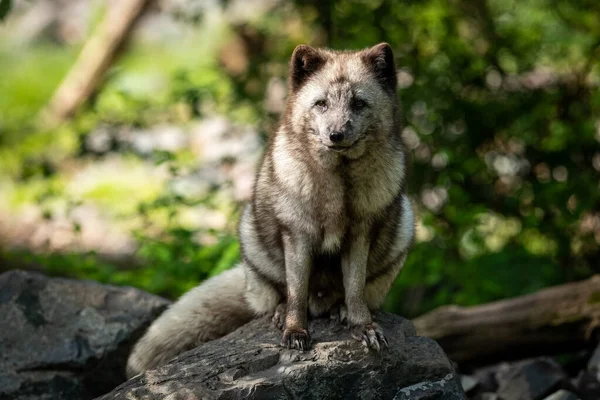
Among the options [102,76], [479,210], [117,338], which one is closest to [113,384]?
[117,338]

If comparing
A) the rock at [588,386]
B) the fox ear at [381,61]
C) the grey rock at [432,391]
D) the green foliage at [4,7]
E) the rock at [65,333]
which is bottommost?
the rock at [588,386]

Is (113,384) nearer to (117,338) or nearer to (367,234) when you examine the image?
(117,338)

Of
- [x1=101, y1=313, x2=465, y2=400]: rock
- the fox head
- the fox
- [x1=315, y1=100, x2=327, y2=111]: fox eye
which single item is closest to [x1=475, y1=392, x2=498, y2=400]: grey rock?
[x1=101, y1=313, x2=465, y2=400]: rock

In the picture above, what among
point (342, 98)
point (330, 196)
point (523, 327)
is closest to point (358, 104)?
point (342, 98)

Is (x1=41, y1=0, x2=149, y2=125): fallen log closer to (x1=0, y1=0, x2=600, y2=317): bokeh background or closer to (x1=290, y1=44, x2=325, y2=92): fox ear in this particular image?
(x1=0, y1=0, x2=600, y2=317): bokeh background

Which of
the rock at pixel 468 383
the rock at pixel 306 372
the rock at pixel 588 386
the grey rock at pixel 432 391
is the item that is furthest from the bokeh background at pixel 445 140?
the grey rock at pixel 432 391

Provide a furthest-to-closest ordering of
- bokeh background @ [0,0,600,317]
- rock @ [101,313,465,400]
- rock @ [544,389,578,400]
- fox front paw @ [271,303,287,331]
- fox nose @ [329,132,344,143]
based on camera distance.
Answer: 1. bokeh background @ [0,0,600,317]
2. rock @ [544,389,578,400]
3. fox front paw @ [271,303,287,331]
4. fox nose @ [329,132,344,143]
5. rock @ [101,313,465,400]

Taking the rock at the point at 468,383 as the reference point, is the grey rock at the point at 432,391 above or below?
above

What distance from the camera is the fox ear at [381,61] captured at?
4.43 meters

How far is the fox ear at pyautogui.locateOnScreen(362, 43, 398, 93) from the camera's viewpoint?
14.5 ft

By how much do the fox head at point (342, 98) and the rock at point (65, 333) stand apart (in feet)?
6.15

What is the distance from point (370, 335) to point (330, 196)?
0.80 metres

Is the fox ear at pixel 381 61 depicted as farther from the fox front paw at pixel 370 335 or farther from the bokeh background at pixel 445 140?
the bokeh background at pixel 445 140

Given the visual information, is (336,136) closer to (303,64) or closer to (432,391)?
(303,64)
